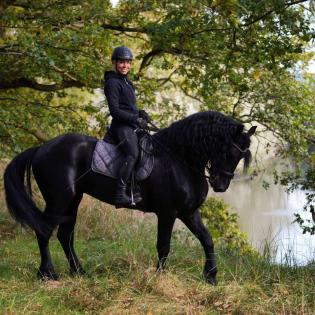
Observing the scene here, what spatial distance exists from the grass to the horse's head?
3.30ft

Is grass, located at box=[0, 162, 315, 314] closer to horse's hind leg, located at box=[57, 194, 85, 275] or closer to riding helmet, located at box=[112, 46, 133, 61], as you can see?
horse's hind leg, located at box=[57, 194, 85, 275]

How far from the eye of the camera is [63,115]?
9.75 m

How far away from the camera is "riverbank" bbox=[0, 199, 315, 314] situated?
444 cm

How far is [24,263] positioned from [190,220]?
2.35m

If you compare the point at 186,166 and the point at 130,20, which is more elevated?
the point at 130,20

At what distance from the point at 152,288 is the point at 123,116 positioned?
1.84 m

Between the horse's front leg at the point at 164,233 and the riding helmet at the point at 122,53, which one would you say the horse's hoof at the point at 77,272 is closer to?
the horse's front leg at the point at 164,233

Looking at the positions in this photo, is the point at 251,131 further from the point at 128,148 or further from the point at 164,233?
the point at 164,233

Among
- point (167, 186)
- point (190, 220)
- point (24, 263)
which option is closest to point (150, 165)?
point (167, 186)

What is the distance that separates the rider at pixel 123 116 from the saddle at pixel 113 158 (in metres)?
0.09

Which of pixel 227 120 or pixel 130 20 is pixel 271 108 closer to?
pixel 130 20

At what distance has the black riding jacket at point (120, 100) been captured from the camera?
213 inches

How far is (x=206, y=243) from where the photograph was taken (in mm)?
5438

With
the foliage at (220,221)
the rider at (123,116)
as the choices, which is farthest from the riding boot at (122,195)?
the foliage at (220,221)
